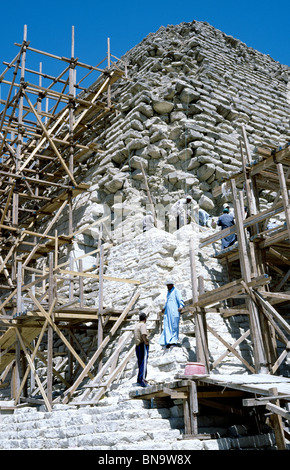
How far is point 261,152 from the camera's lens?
977 centimetres

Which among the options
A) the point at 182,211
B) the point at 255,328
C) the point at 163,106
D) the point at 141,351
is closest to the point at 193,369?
the point at 141,351

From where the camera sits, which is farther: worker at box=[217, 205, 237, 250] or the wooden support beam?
worker at box=[217, 205, 237, 250]

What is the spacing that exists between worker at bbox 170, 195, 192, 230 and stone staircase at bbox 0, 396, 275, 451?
6.04m

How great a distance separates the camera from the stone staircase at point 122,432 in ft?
21.9

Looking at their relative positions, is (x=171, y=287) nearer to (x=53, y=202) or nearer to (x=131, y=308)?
(x=131, y=308)

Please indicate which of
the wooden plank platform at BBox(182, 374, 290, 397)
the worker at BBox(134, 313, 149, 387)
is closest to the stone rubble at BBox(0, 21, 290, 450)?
the worker at BBox(134, 313, 149, 387)

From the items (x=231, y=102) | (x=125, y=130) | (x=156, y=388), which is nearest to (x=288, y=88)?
(x=231, y=102)

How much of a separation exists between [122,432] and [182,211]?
758cm

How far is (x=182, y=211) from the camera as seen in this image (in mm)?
13781

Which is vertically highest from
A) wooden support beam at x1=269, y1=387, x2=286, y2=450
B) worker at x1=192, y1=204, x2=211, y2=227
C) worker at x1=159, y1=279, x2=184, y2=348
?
worker at x1=192, y1=204, x2=211, y2=227

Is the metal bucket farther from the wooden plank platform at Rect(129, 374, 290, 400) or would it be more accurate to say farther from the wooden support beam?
the wooden support beam

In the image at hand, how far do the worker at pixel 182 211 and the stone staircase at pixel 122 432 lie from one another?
604cm

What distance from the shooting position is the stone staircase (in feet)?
21.9

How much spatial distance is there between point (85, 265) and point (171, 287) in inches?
199
